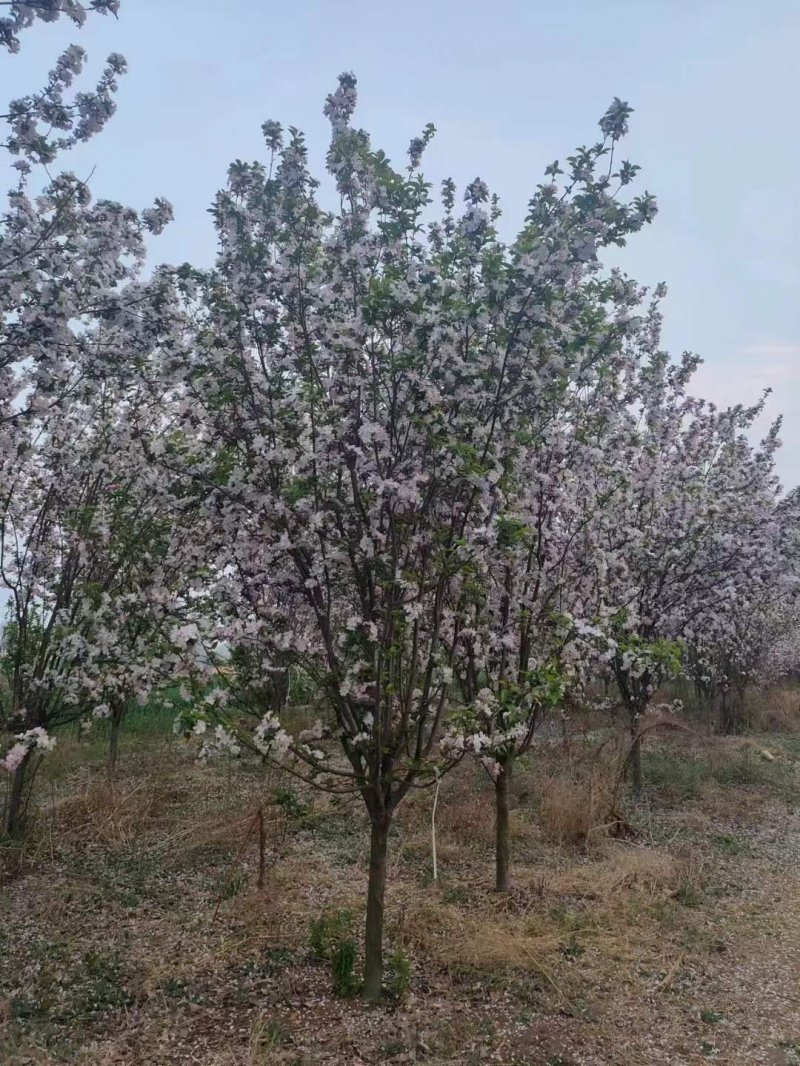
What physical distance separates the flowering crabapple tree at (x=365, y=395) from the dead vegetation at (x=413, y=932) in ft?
2.55

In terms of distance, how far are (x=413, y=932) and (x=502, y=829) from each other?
1.17 m

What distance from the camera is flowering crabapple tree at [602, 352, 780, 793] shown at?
9.02 m

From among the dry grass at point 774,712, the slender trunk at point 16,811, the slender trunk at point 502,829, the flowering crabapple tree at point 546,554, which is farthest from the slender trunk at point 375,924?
the dry grass at point 774,712

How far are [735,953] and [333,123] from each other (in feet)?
20.8

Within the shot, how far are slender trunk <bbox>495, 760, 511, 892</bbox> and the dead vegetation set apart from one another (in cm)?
16

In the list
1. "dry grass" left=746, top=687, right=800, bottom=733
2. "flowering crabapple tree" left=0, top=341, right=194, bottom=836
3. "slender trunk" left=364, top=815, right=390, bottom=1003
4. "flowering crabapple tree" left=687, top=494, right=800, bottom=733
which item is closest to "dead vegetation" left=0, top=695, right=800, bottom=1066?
"slender trunk" left=364, top=815, right=390, bottom=1003

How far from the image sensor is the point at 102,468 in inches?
277

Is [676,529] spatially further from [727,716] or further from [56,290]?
[727,716]

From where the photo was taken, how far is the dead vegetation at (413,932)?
14.4 ft

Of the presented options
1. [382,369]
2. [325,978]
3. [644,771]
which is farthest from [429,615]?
[644,771]

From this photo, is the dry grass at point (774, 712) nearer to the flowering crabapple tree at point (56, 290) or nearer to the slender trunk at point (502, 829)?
the slender trunk at point (502, 829)

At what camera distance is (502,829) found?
645cm

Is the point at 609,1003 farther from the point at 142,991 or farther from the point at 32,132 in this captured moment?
the point at 32,132

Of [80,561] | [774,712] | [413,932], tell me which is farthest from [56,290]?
[774,712]
